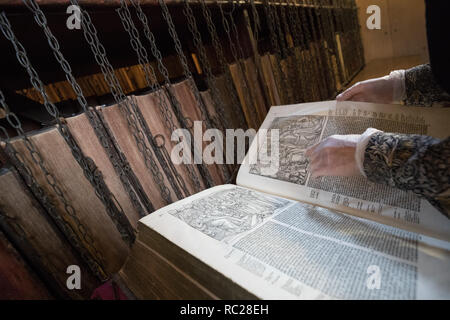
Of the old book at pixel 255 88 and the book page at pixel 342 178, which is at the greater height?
the old book at pixel 255 88

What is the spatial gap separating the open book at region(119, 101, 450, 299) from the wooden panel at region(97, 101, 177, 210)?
17 cm

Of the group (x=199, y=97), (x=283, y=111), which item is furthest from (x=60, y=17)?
(x=283, y=111)

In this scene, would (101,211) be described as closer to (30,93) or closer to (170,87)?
(170,87)

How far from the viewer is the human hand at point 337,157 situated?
1.79 feet

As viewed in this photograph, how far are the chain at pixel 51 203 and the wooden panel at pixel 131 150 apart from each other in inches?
7.9

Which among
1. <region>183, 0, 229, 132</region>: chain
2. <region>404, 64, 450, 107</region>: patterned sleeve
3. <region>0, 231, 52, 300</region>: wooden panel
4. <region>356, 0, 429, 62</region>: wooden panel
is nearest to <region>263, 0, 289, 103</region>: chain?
<region>183, 0, 229, 132</region>: chain

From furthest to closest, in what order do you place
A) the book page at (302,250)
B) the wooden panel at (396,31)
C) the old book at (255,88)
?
the wooden panel at (396,31)
the old book at (255,88)
the book page at (302,250)

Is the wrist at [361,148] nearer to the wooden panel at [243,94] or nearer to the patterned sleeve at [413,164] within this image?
the patterned sleeve at [413,164]

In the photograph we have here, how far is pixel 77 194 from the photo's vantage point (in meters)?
0.65

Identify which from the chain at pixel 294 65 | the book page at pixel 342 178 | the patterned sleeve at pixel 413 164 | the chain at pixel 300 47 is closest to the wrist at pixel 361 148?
the patterned sleeve at pixel 413 164

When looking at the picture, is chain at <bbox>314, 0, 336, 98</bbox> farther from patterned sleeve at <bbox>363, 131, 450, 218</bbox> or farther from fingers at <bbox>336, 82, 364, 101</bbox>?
patterned sleeve at <bbox>363, 131, 450, 218</bbox>

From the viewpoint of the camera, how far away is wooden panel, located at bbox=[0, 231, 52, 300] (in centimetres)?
54

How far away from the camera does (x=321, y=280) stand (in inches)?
16.5

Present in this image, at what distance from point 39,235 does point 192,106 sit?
0.66 metres
